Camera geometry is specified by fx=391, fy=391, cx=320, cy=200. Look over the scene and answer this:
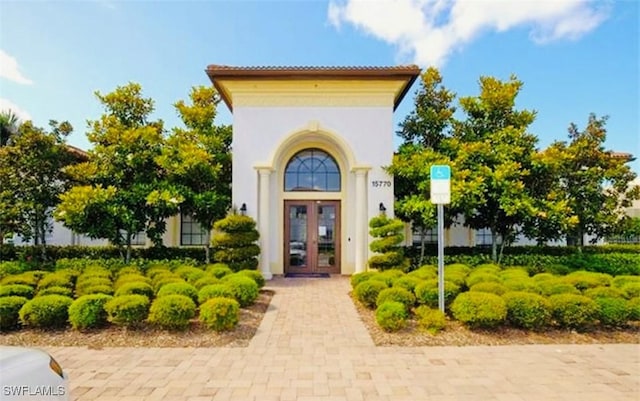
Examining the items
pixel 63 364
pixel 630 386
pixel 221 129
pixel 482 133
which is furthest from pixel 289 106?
pixel 630 386

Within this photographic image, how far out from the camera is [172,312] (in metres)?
6.37

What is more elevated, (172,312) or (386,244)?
(386,244)

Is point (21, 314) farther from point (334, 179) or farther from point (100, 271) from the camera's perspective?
point (334, 179)

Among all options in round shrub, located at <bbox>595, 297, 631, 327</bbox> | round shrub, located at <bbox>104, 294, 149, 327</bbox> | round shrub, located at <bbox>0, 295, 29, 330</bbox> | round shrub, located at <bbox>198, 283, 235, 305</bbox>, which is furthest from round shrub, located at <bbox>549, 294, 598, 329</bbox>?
round shrub, located at <bbox>0, 295, 29, 330</bbox>

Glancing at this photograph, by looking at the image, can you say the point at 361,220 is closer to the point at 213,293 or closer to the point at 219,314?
the point at 213,293

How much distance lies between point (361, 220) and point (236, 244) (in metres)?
3.90

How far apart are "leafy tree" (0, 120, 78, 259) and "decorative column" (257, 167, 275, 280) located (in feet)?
20.7

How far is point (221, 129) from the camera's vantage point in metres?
13.5

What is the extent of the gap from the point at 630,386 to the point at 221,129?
12.2 meters

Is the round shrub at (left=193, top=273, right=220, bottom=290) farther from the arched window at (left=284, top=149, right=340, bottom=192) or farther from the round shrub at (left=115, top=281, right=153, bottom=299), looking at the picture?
the arched window at (left=284, top=149, right=340, bottom=192)

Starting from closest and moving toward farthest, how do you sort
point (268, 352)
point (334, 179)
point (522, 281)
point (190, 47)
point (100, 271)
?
point (268, 352), point (522, 281), point (100, 271), point (190, 47), point (334, 179)

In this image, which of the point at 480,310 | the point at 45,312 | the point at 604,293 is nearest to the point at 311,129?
the point at 480,310
